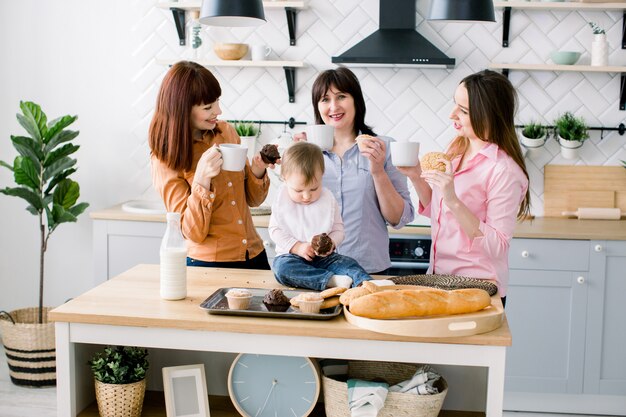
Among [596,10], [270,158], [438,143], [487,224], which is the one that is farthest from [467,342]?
[596,10]

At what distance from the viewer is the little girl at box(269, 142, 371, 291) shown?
2.39 m

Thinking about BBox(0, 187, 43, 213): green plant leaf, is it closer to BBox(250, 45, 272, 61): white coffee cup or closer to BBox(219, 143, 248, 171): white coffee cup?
BBox(250, 45, 272, 61): white coffee cup

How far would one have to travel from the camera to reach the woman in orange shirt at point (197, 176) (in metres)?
2.61

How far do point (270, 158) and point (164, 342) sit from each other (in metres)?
0.77

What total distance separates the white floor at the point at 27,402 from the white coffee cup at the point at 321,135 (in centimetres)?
207

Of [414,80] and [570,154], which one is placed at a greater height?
[414,80]

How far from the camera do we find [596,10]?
4328 mm

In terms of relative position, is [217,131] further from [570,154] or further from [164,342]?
[570,154]

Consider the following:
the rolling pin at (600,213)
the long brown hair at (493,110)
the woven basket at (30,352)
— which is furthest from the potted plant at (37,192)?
the rolling pin at (600,213)

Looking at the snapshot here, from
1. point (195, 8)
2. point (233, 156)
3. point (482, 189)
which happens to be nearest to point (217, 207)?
point (233, 156)

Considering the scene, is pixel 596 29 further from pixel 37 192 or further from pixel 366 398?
pixel 37 192

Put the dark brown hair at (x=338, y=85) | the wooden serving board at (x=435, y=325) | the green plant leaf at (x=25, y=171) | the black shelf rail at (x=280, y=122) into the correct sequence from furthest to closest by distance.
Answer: the black shelf rail at (x=280, y=122) < the green plant leaf at (x=25, y=171) < the dark brown hair at (x=338, y=85) < the wooden serving board at (x=435, y=325)

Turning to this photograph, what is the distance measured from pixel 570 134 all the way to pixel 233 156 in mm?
2526

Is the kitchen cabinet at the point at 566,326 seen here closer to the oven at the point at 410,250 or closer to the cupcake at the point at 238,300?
the oven at the point at 410,250
